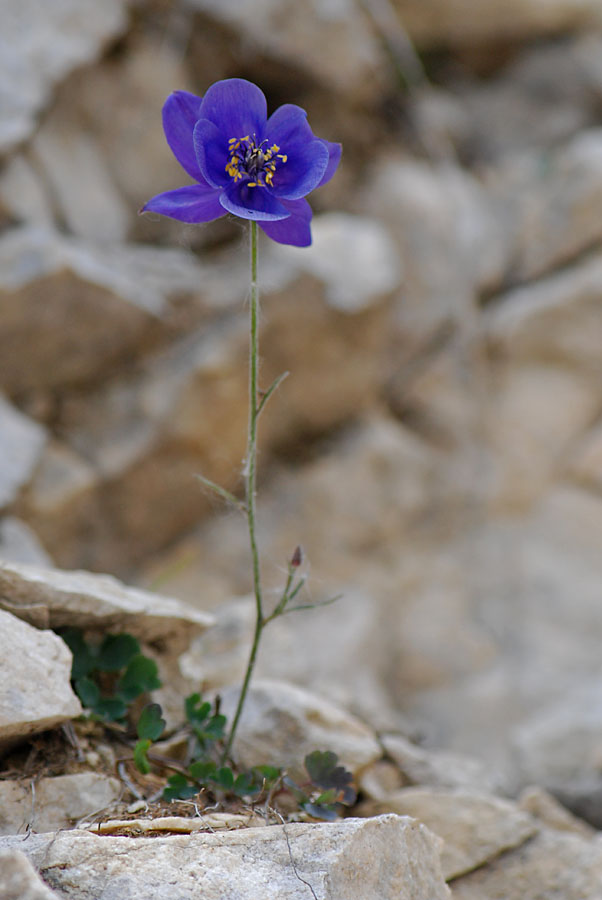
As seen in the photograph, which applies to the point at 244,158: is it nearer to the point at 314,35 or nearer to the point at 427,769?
the point at 427,769

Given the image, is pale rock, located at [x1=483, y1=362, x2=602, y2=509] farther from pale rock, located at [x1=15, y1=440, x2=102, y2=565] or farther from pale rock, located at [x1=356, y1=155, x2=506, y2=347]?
pale rock, located at [x1=15, y1=440, x2=102, y2=565]

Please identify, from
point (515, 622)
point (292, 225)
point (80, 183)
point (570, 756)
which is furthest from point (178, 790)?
point (515, 622)

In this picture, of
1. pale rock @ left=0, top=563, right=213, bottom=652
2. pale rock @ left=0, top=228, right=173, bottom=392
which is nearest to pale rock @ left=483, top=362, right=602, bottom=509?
pale rock @ left=0, top=228, right=173, bottom=392

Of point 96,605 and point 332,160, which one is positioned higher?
point 332,160

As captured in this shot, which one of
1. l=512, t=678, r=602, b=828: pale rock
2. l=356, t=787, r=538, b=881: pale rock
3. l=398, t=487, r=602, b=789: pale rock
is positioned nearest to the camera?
l=356, t=787, r=538, b=881: pale rock

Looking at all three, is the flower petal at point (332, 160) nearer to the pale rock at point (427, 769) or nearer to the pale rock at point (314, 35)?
the pale rock at point (427, 769)

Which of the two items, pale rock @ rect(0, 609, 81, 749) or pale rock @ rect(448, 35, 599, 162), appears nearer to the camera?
pale rock @ rect(0, 609, 81, 749)
